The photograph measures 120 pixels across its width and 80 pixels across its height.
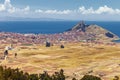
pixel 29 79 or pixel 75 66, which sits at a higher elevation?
pixel 29 79

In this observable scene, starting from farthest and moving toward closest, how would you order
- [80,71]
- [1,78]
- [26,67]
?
1. [26,67]
2. [80,71]
3. [1,78]

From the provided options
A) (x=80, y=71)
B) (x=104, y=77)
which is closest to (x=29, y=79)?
(x=104, y=77)

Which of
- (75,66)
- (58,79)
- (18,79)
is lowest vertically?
(75,66)

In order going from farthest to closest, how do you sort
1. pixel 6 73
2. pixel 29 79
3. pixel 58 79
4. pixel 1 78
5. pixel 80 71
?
pixel 80 71 < pixel 58 79 < pixel 29 79 < pixel 6 73 < pixel 1 78

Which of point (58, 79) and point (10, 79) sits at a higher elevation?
point (10, 79)

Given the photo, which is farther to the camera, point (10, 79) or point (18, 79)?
point (18, 79)

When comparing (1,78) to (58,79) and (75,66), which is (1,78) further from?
(75,66)

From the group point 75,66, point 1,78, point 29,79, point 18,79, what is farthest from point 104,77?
point 1,78

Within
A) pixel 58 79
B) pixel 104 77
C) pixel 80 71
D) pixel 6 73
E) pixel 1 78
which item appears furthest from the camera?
pixel 80 71

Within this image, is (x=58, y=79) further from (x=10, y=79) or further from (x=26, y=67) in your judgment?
(x=26, y=67)
